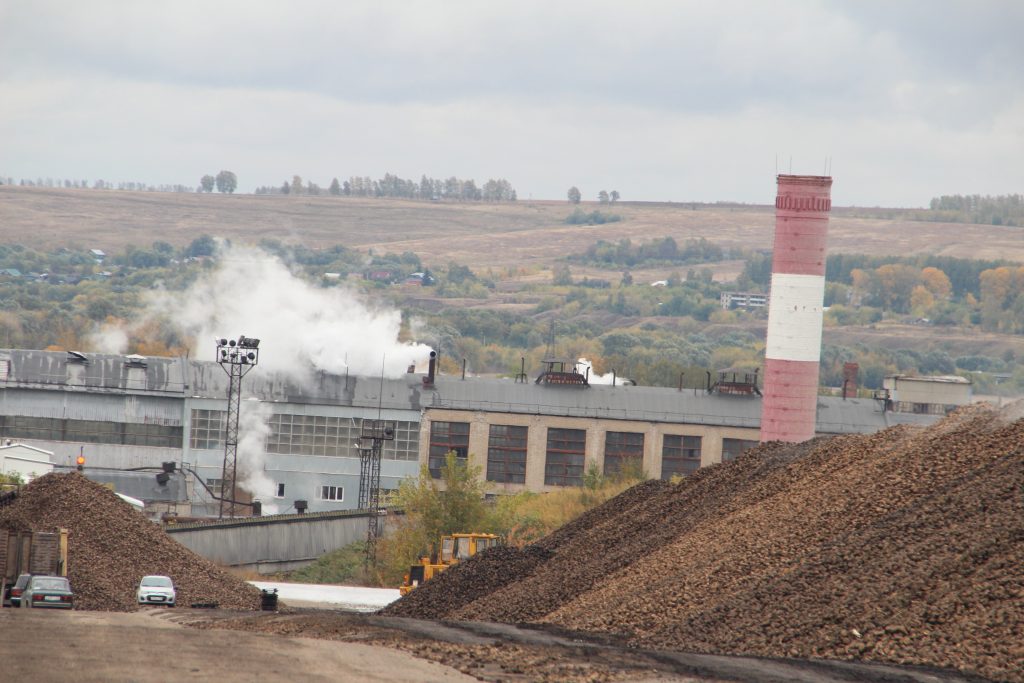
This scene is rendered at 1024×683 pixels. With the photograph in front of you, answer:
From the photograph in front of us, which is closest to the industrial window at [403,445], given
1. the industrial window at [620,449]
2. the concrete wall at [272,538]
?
the industrial window at [620,449]

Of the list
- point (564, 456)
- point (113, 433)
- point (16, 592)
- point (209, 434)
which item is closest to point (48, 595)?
point (16, 592)

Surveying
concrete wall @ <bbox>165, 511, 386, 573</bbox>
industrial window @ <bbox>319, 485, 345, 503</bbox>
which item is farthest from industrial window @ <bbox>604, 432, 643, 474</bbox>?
concrete wall @ <bbox>165, 511, 386, 573</bbox>

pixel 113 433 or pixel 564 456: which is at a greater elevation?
pixel 564 456

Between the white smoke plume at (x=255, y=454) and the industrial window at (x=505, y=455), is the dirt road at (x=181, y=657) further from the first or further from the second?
the industrial window at (x=505, y=455)

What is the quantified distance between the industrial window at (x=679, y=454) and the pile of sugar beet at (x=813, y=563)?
4556cm

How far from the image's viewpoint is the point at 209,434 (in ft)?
296

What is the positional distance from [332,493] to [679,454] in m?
19.1

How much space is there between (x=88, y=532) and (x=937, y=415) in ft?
206

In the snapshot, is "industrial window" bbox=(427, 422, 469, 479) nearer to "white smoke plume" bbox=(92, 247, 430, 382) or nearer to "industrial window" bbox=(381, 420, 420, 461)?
"industrial window" bbox=(381, 420, 420, 461)

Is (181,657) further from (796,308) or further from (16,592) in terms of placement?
(796,308)

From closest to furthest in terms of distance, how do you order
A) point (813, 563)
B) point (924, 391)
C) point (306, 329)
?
point (813, 563), point (924, 391), point (306, 329)

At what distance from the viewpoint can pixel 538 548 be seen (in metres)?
42.6

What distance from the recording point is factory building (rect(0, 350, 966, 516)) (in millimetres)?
89500

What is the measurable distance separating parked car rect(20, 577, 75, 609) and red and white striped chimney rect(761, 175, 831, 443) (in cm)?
3880
